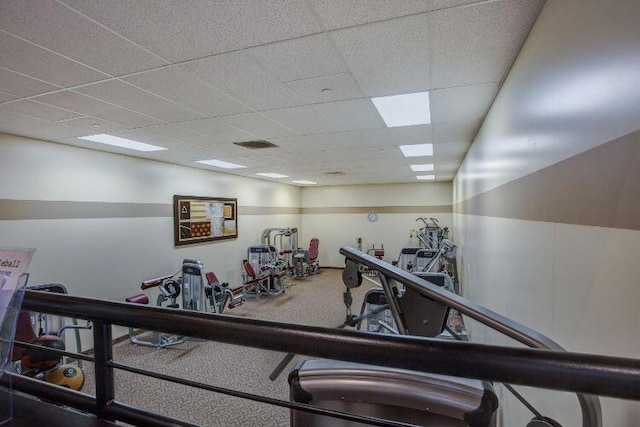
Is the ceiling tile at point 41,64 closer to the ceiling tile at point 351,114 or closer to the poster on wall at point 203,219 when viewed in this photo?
the ceiling tile at point 351,114

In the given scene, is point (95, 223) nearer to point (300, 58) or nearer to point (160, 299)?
point (160, 299)

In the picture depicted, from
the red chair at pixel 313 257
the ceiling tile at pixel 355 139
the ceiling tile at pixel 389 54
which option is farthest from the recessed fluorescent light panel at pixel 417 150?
the red chair at pixel 313 257

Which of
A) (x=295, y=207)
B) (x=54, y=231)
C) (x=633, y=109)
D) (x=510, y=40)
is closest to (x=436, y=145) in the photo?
(x=510, y=40)

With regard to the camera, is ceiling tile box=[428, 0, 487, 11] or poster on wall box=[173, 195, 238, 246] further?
poster on wall box=[173, 195, 238, 246]

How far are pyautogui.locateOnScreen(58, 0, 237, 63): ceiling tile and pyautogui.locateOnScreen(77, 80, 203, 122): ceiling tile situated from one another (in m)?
0.66

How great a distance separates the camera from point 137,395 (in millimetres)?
3090

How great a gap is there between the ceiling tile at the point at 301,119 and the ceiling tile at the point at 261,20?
43.1 inches

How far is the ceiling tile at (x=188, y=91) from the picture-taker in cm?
200

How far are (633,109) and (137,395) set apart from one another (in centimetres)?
401

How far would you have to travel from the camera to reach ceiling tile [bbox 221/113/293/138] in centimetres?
289

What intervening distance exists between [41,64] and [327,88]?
1.72m

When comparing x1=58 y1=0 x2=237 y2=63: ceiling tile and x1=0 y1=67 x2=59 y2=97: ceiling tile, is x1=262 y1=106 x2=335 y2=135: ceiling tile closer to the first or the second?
x1=58 y1=0 x2=237 y2=63: ceiling tile

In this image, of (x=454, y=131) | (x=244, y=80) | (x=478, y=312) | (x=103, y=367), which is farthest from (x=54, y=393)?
(x=454, y=131)

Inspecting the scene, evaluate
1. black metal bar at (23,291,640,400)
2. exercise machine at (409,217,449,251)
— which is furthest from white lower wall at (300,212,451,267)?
black metal bar at (23,291,640,400)
